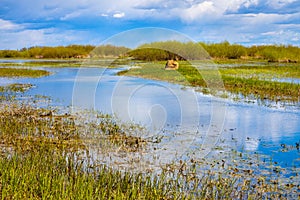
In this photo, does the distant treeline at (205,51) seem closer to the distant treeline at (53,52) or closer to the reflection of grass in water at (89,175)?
the distant treeline at (53,52)

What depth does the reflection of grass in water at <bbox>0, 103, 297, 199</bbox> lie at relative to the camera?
189 inches

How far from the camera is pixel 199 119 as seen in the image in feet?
35.5

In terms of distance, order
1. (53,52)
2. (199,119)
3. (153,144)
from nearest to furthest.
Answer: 1. (153,144)
2. (199,119)
3. (53,52)

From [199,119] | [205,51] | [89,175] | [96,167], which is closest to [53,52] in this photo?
[205,51]

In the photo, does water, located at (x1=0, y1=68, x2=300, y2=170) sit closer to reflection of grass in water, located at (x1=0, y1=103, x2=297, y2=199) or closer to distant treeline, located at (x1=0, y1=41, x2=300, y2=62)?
reflection of grass in water, located at (x1=0, y1=103, x2=297, y2=199)

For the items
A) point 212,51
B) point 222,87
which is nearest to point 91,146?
point 222,87

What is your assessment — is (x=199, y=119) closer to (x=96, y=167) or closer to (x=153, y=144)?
(x=153, y=144)

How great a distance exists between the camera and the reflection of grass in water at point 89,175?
4809 millimetres

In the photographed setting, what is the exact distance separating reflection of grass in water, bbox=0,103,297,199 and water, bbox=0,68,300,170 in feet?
3.33

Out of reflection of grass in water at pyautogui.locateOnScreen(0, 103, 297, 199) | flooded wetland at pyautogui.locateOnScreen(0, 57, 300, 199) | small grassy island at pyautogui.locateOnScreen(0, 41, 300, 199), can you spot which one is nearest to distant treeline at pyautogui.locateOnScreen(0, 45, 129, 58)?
flooded wetland at pyautogui.locateOnScreen(0, 57, 300, 199)

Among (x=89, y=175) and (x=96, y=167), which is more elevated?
(x=89, y=175)

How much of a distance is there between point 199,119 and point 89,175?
6.00m

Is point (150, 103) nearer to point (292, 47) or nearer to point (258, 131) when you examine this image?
point (258, 131)

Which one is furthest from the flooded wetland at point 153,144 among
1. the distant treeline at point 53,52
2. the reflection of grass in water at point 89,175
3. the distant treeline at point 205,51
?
the distant treeline at point 53,52
